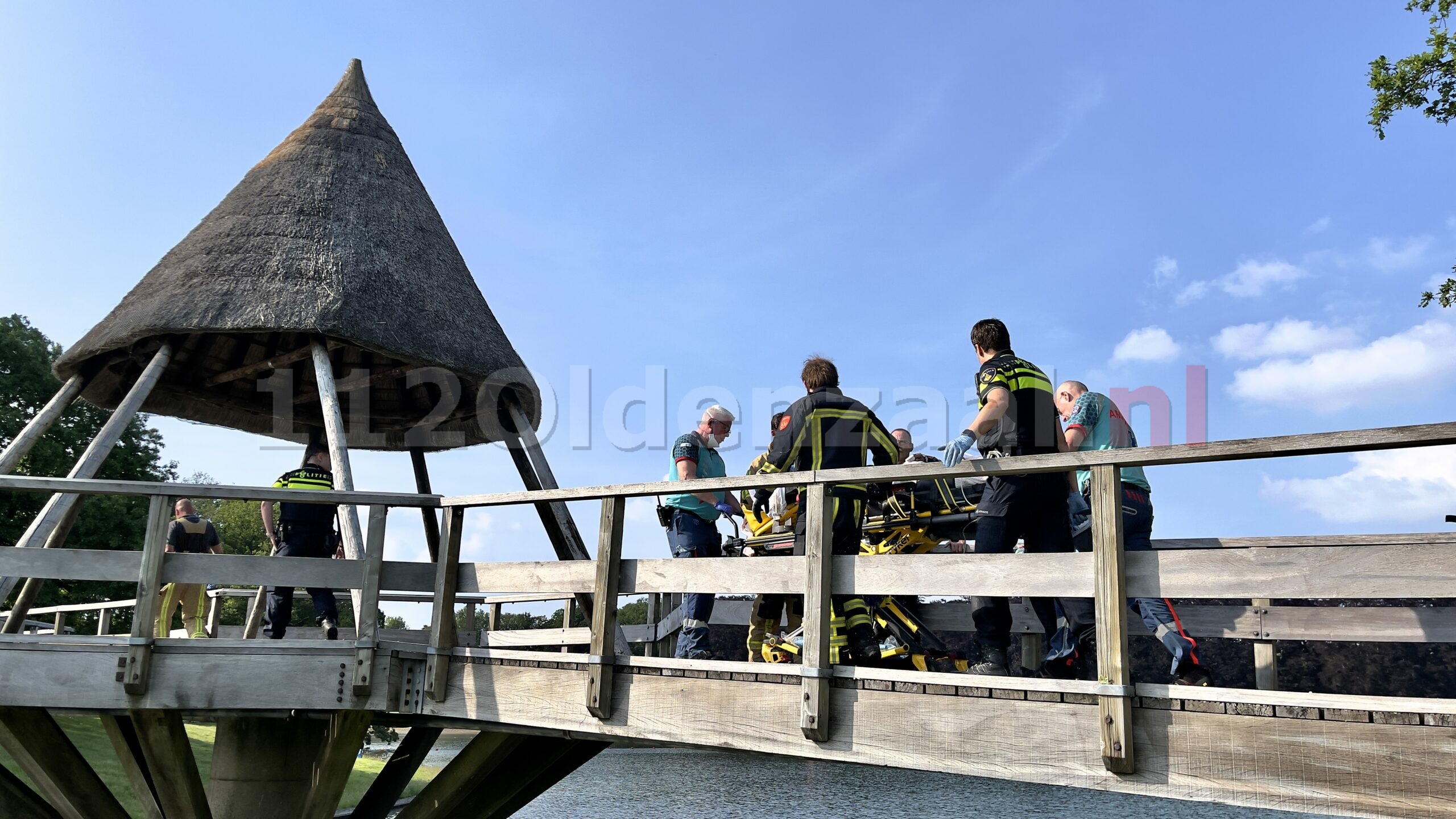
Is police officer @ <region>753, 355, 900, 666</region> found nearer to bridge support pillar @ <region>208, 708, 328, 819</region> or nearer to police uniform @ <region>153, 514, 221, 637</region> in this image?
bridge support pillar @ <region>208, 708, 328, 819</region>

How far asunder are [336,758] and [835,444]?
3.81 metres

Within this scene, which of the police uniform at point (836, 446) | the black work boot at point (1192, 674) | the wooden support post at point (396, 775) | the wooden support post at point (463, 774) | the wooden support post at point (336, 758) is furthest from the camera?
the wooden support post at point (396, 775)

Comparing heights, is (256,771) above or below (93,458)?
below

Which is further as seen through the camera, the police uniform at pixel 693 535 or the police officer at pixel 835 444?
the police uniform at pixel 693 535

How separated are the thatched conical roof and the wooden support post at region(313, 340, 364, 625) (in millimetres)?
317

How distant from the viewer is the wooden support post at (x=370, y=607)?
6.09m

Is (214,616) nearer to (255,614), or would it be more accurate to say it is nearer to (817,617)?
(255,614)

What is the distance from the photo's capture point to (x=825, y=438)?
5.27 metres

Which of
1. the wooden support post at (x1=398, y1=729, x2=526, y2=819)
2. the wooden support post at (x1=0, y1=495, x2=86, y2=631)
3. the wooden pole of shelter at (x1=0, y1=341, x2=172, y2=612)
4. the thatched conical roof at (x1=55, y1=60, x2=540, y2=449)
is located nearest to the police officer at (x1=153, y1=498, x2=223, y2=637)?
the wooden support post at (x1=0, y1=495, x2=86, y2=631)

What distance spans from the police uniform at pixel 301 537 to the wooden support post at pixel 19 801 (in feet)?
8.54

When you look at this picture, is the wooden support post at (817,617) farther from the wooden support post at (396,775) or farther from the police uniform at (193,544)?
the police uniform at (193,544)

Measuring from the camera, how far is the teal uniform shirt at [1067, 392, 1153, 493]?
17.1 feet

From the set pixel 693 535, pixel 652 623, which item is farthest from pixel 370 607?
pixel 652 623

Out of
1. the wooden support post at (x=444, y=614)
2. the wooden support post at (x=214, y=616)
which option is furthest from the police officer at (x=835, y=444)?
the wooden support post at (x=214, y=616)
